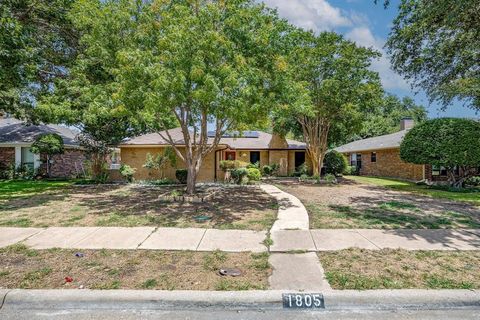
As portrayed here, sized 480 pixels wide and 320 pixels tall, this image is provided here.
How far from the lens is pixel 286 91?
9609 mm

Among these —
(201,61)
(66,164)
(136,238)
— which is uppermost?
(201,61)

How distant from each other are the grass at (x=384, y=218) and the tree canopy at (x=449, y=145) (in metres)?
8.01

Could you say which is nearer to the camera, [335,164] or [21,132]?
[21,132]

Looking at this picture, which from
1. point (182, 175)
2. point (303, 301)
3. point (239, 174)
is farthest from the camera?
point (239, 174)

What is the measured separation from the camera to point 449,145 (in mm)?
15852

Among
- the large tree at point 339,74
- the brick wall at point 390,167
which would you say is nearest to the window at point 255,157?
the large tree at point 339,74

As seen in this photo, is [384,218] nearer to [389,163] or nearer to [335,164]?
[389,163]

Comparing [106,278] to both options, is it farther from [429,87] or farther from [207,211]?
[429,87]

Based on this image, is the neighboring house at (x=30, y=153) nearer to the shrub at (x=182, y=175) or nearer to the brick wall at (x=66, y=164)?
the brick wall at (x=66, y=164)

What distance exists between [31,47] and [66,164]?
13.0 m

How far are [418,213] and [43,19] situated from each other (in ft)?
61.1

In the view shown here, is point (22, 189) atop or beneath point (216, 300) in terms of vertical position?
atop

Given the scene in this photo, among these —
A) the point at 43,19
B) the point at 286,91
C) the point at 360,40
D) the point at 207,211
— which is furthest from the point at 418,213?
the point at 43,19

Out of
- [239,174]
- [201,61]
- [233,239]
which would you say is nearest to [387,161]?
[239,174]
